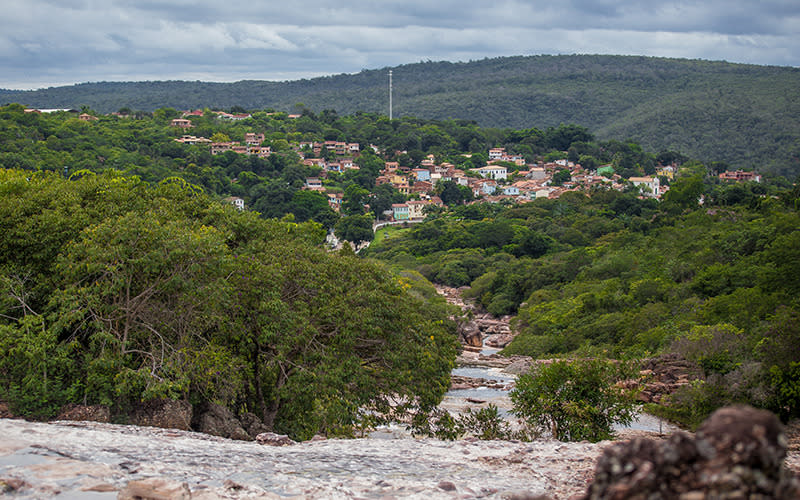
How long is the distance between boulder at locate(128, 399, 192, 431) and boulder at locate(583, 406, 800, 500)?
28.6 ft

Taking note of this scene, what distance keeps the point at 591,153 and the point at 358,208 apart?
56.5m

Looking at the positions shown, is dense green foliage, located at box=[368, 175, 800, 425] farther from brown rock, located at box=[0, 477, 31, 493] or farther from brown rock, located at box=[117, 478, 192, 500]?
brown rock, located at box=[0, 477, 31, 493]

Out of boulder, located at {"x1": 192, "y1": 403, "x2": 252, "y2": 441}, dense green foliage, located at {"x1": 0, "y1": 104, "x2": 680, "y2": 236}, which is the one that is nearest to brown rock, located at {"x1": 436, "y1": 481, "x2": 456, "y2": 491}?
boulder, located at {"x1": 192, "y1": 403, "x2": 252, "y2": 441}

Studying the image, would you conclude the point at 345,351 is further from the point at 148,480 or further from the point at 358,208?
the point at 358,208

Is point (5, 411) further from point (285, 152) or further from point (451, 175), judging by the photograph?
point (285, 152)

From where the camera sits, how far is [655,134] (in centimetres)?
15188

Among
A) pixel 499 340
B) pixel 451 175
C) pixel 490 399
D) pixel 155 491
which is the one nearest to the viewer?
pixel 155 491

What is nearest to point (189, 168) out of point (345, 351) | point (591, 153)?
point (591, 153)

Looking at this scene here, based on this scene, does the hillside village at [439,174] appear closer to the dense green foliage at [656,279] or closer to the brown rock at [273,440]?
the dense green foliage at [656,279]

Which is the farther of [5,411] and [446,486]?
[5,411]

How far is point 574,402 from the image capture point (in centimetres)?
1235

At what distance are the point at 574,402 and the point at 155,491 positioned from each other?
8.18 metres

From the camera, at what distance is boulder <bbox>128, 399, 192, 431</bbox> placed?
10.7 m

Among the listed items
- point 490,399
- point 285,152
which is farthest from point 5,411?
point 285,152
